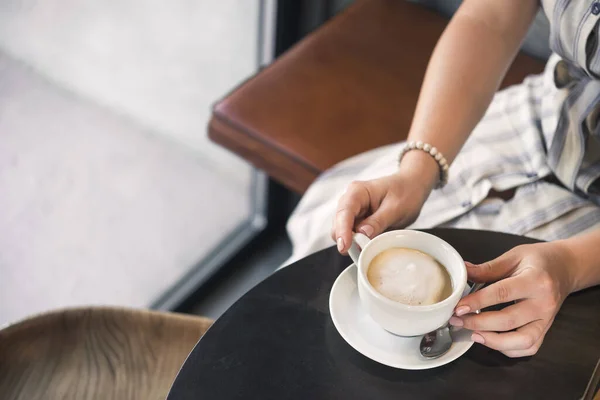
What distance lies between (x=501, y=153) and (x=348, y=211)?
37 cm

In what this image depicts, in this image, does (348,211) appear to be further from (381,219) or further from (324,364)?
(324,364)

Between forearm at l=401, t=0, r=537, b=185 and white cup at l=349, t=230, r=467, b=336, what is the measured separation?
22 cm

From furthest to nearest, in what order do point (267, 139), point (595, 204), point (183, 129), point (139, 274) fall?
point (183, 129) < point (139, 274) < point (267, 139) < point (595, 204)

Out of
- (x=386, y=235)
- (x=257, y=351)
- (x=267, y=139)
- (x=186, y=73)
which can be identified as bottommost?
(x=186, y=73)

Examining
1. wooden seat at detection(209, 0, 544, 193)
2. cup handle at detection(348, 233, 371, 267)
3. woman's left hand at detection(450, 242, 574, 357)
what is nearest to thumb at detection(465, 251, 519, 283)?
woman's left hand at detection(450, 242, 574, 357)

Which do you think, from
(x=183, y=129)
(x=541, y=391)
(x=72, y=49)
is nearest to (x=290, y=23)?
(x=183, y=129)

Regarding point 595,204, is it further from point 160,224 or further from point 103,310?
point 160,224

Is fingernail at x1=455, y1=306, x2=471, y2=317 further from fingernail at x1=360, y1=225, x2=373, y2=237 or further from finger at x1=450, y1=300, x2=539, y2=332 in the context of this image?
fingernail at x1=360, y1=225, x2=373, y2=237

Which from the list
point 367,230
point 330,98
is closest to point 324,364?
point 367,230

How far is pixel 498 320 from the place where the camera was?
65cm

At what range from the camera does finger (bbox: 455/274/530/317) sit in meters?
0.64

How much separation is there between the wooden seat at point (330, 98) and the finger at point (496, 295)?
616 mm

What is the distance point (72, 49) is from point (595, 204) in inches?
41.7

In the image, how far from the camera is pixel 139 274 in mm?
1661
